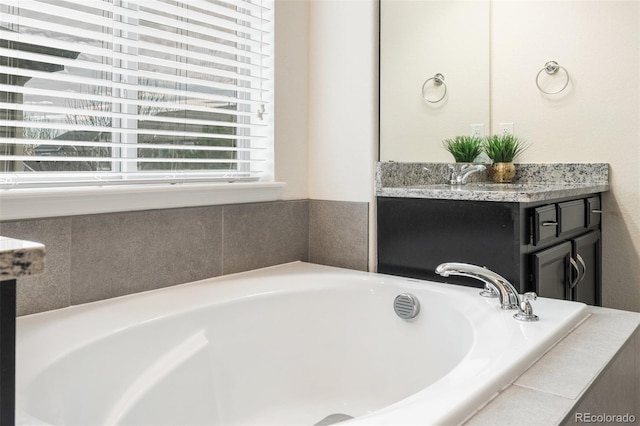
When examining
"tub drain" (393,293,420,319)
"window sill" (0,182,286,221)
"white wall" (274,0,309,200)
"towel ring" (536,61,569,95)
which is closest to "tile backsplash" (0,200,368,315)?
"window sill" (0,182,286,221)

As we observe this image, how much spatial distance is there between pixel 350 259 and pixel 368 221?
0.18 m

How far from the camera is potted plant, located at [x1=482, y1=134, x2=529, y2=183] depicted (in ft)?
8.21

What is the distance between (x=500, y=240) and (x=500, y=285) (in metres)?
0.29

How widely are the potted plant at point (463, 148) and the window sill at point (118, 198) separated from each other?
0.91 metres

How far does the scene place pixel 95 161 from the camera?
164cm

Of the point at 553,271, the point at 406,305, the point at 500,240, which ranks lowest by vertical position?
the point at 406,305

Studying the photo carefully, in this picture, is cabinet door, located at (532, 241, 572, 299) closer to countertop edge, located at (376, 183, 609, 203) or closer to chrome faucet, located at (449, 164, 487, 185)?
countertop edge, located at (376, 183, 609, 203)

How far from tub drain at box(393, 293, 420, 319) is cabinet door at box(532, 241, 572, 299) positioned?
0.39 meters

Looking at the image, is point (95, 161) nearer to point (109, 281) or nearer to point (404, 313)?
point (109, 281)

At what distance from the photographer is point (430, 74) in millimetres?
2469

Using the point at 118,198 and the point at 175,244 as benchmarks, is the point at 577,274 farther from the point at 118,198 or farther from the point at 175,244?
the point at 118,198

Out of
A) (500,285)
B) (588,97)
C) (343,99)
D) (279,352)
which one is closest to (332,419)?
(279,352)

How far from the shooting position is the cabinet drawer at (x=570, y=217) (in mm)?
1940

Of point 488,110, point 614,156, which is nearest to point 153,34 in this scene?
point 488,110
